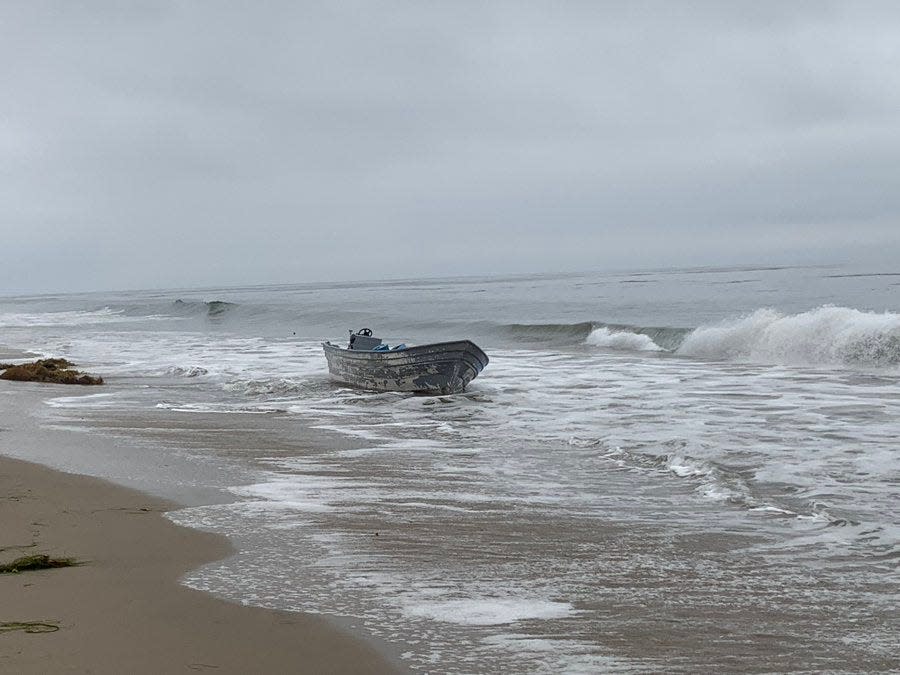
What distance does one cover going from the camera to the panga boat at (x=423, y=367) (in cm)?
1634

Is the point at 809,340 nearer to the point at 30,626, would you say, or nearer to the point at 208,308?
the point at 30,626

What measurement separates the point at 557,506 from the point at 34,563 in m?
3.83

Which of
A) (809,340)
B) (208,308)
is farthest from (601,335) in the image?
(208,308)

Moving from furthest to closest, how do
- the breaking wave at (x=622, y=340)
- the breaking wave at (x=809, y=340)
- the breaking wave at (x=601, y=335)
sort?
the breaking wave at (x=601, y=335)
the breaking wave at (x=622, y=340)
the breaking wave at (x=809, y=340)

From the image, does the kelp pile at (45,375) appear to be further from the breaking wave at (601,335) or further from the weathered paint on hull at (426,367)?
the breaking wave at (601,335)

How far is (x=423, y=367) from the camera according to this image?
53.9 feet

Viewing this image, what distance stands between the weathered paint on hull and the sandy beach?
33.1 ft

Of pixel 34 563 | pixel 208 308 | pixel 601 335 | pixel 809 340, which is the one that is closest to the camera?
pixel 34 563

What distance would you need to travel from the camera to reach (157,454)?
31.1 feet

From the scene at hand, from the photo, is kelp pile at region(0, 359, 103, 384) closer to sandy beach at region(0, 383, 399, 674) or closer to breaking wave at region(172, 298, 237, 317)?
sandy beach at region(0, 383, 399, 674)

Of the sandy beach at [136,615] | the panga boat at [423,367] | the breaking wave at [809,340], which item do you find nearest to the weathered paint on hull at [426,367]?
the panga boat at [423,367]

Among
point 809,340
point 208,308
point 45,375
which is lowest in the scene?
point 45,375

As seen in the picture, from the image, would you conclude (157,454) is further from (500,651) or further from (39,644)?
(500,651)

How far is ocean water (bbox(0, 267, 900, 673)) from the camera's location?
4219mm
